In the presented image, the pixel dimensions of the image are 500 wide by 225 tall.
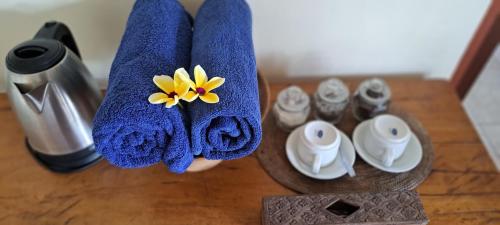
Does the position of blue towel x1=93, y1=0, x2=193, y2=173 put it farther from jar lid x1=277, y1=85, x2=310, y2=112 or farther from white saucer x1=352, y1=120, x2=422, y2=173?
white saucer x1=352, y1=120, x2=422, y2=173

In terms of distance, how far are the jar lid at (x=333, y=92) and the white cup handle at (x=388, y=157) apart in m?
0.13

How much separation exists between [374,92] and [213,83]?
0.39 meters

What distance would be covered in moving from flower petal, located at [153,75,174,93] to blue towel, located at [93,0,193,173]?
1 cm

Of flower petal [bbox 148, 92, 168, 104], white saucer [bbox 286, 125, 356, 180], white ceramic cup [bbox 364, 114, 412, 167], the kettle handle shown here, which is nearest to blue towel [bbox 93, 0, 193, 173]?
flower petal [bbox 148, 92, 168, 104]

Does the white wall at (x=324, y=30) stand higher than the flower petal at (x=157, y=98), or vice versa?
the flower petal at (x=157, y=98)

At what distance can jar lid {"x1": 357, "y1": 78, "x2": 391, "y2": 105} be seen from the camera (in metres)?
0.75

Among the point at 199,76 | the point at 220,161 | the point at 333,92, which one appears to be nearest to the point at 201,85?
the point at 199,76

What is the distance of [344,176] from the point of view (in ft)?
2.28

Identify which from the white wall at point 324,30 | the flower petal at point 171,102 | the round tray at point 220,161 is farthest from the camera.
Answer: the white wall at point 324,30

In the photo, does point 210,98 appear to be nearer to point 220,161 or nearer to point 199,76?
point 199,76

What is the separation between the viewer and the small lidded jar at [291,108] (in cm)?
74

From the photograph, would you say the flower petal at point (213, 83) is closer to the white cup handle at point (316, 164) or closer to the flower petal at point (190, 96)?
the flower petal at point (190, 96)

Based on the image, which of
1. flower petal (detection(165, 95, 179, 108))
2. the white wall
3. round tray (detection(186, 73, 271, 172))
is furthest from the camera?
the white wall

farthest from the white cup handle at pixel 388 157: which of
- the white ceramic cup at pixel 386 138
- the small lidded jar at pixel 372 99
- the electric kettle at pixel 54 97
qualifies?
the electric kettle at pixel 54 97
